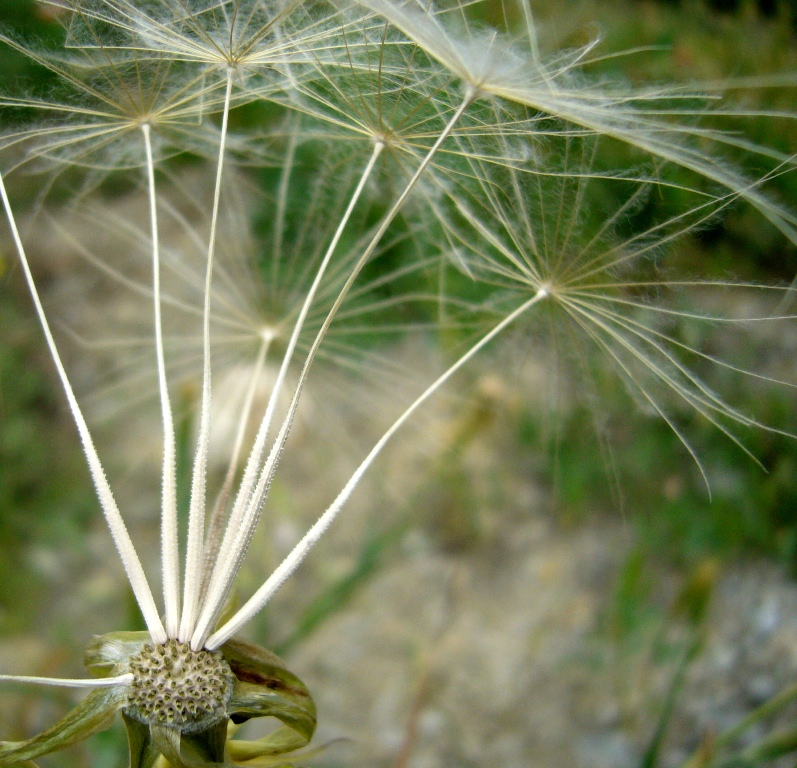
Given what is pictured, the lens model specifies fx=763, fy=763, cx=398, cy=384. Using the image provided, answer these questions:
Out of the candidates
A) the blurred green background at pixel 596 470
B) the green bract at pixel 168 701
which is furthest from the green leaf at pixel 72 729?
the blurred green background at pixel 596 470

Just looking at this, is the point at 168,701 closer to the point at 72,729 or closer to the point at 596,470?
the point at 72,729

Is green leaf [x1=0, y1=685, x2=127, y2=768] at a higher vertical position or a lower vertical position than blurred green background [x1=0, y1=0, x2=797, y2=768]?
lower

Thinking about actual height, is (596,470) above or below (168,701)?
above

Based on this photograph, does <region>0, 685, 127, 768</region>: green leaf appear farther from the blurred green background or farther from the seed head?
the blurred green background

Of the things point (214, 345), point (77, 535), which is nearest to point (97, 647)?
point (214, 345)

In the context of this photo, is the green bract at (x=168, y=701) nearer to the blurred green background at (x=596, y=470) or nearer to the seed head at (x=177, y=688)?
the seed head at (x=177, y=688)

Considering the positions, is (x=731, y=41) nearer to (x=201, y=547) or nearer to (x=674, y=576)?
(x=674, y=576)

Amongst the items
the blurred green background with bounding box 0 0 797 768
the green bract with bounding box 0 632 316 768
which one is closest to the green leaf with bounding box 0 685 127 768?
the green bract with bounding box 0 632 316 768

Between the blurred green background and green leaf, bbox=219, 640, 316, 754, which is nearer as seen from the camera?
green leaf, bbox=219, 640, 316, 754

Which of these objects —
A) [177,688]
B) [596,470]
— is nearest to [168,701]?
[177,688]
